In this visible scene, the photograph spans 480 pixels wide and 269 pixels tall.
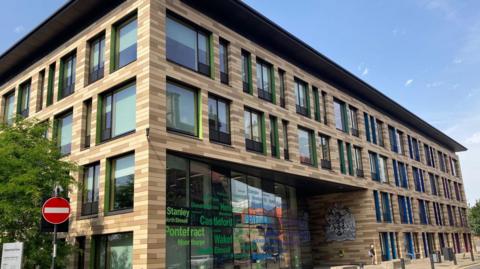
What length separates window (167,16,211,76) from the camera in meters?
21.5

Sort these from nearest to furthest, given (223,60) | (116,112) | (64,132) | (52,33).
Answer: (116,112) → (223,60) → (64,132) → (52,33)

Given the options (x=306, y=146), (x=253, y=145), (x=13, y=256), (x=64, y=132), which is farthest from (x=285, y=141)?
(x=13, y=256)

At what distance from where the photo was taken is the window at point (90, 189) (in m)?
21.4

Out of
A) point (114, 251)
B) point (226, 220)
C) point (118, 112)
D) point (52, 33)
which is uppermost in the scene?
point (52, 33)

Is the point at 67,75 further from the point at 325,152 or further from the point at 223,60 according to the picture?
the point at 325,152

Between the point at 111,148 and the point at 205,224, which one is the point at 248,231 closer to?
the point at 205,224

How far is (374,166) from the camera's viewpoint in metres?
39.1

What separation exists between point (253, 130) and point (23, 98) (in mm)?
16091

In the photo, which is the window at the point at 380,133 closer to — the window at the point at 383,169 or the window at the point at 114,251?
the window at the point at 383,169

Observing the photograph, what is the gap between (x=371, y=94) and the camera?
39.7 m

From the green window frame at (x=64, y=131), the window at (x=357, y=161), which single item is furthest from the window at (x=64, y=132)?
the window at (x=357, y=161)

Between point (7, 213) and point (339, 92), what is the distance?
26.5 meters

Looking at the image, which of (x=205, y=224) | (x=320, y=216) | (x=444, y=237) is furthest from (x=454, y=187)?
(x=205, y=224)

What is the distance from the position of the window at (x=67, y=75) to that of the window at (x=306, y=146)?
48.9 feet
